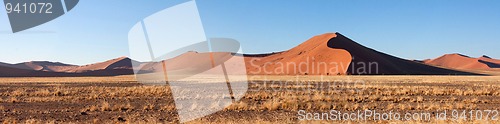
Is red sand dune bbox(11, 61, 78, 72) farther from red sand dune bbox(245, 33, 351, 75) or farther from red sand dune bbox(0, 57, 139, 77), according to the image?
red sand dune bbox(245, 33, 351, 75)

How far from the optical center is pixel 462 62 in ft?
495

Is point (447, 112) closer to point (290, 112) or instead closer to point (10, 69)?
point (290, 112)

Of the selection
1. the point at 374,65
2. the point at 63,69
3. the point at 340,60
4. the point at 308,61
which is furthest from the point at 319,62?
the point at 63,69

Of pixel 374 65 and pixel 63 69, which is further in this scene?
pixel 63 69

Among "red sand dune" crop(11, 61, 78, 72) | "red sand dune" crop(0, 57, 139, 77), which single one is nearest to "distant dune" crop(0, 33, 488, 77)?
"red sand dune" crop(0, 57, 139, 77)

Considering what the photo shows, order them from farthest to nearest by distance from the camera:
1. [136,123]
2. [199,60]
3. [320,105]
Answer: [199,60]
[320,105]
[136,123]

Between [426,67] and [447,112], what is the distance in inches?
3451

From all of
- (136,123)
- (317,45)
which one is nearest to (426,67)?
(317,45)

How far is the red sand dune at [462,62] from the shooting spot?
143 meters

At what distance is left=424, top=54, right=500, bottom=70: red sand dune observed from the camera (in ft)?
468

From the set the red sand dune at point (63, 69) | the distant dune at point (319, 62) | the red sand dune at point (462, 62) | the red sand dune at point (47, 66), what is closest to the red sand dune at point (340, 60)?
the distant dune at point (319, 62)

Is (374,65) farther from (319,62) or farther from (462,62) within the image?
(462,62)

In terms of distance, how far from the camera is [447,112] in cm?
1283

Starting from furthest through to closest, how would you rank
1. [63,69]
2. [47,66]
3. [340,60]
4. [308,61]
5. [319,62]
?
[47,66] → [63,69] → [308,61] → [319,62] → [340,60]
